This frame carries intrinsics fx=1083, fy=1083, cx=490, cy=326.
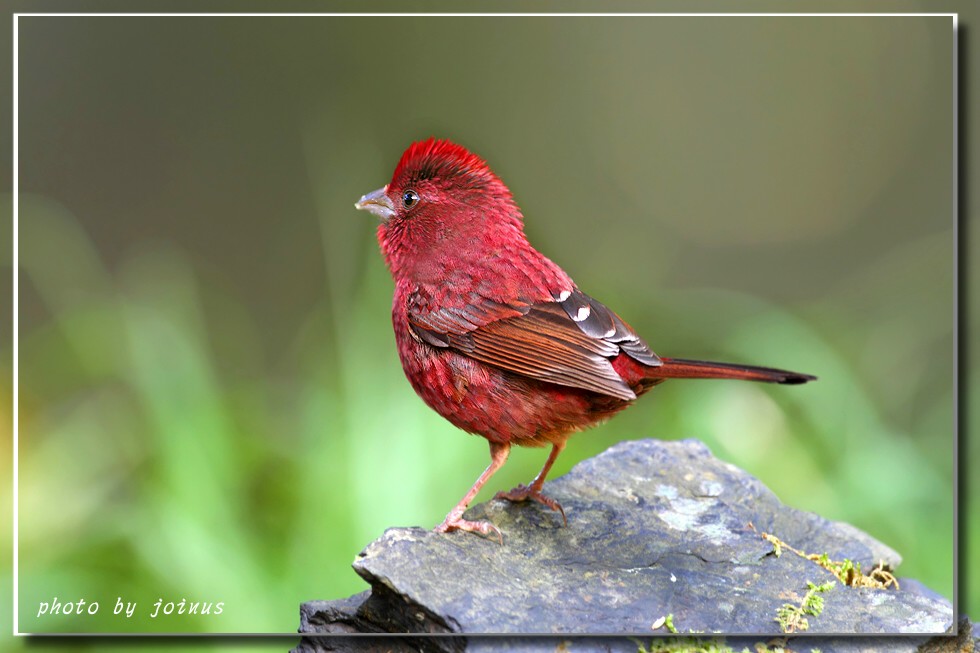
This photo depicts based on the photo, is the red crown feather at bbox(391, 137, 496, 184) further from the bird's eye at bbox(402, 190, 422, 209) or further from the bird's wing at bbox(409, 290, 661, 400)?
the bird's wing at bbox(409, 290, 661, 400)

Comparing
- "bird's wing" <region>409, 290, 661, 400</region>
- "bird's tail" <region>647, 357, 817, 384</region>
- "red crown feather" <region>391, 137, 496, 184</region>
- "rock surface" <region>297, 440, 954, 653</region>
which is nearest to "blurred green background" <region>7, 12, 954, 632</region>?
"red crown feather" <region>391, 137, 496, 184</region>

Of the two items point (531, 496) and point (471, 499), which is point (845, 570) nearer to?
point (531, 496)

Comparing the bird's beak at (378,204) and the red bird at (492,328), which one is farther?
the bird's beak at (378,204)

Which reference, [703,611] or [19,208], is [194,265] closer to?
[19,208]

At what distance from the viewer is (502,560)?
369 centimetres

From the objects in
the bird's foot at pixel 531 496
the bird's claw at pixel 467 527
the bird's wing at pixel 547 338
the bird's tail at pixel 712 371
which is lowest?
the bird's claw at pixel 467 527

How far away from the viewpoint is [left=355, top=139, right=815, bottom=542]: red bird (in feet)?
11.7

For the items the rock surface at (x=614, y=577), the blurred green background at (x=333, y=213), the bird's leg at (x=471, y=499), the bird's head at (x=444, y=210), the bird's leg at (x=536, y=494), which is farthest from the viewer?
the blurred green background at (x=333, y=213)

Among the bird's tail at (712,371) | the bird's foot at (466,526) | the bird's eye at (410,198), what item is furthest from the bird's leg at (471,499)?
the bird's eye at (410,198)

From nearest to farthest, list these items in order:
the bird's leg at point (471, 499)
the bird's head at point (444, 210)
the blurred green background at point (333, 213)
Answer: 1. the bird's leg at point (471, 499)
2. the bird's head at point (444, 210)
3. the blurred green background at point (333, 213)

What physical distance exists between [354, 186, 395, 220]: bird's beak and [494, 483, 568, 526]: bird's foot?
1.12m

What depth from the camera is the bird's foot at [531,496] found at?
402 cm

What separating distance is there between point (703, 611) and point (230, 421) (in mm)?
2021

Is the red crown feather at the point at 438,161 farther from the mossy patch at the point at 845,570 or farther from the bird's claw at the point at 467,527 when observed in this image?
the mossy patch at the point at 845,570
